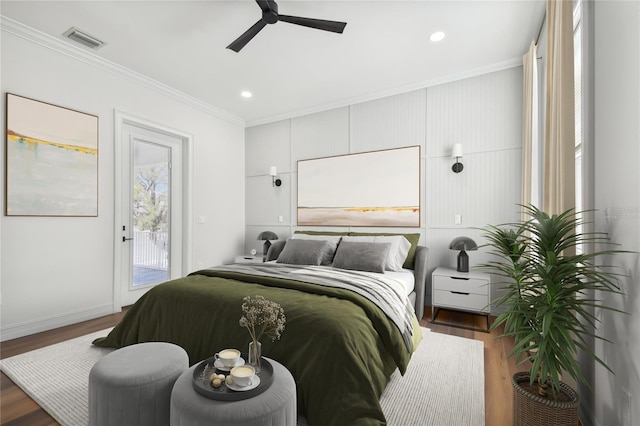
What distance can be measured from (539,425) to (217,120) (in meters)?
5.09

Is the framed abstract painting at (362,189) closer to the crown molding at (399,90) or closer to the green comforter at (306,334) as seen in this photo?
the crown molding at (399,90)

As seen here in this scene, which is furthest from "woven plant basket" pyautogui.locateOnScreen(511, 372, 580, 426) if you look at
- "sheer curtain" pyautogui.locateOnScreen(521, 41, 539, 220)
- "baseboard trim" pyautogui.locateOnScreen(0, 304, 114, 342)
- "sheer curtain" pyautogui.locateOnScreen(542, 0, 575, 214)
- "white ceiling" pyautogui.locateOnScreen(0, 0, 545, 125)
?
"baseboard trim" pyautogui.locateOnScreen(0, 304, 114, 342)

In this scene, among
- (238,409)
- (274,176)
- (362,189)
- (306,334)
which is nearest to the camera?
(238,409)

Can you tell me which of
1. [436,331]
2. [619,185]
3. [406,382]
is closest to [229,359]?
Answer: [406,382]

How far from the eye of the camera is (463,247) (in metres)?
3.25

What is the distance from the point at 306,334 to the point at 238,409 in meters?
0.58

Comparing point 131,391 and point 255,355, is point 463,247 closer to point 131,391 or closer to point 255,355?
point 255,355

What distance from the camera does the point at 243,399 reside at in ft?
4.09

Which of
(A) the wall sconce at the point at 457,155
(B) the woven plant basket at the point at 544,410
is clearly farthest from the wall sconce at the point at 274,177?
(B) the woven plant basket at the point at 544,410

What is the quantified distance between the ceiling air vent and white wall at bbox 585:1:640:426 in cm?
404

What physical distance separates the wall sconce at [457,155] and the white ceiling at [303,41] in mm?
892

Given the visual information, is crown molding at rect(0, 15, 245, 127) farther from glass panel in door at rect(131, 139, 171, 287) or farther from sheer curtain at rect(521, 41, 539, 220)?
sheer curtain at rect(521, 41, 539, 220)

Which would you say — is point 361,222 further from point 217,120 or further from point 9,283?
point 9,283

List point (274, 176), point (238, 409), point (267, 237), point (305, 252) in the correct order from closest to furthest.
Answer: point (238, 409)
point (305, 252)
point (267, 237)
point (274, 176)
